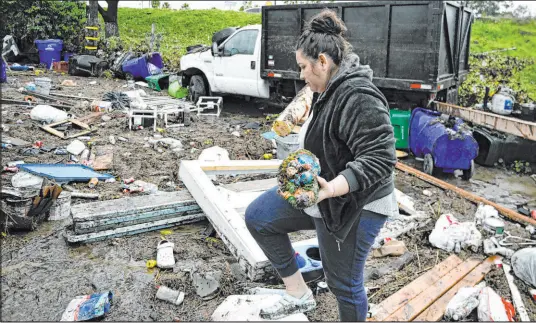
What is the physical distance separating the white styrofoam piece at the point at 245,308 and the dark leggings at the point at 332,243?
412 millimetres

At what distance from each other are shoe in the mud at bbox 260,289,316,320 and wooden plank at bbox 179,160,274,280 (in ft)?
1.80

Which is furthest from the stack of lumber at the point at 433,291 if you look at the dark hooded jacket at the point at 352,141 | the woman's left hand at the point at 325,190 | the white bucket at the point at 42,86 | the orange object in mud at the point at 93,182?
A: the white bucket at the point at 42,86

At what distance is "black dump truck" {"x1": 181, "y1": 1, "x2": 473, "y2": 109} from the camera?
25.1ft

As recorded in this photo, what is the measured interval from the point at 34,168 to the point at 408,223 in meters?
4.33

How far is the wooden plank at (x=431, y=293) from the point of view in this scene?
10.2 feet

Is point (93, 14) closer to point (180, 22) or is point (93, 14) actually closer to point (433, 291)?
point (180, 22)

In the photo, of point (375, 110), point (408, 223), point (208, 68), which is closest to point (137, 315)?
point (375, 110)

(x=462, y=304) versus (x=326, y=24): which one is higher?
(x=326, y=24)

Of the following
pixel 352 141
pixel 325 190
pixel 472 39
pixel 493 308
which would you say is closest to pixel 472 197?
pixel 493 308

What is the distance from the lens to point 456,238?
413 centimetres

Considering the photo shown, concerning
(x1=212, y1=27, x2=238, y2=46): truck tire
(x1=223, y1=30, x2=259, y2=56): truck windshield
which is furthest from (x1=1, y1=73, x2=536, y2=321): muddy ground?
(x1=212, y1=27, x2=238, y2=46): truck tire

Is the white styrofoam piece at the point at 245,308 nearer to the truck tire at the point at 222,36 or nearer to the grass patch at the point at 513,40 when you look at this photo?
the truck tire at the point at 222,36

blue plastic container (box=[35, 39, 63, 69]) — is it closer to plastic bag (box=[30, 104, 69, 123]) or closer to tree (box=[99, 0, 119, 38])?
tree (box=[99, 0, 119, 38])

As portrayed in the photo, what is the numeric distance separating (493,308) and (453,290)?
→ 14.5 inches
